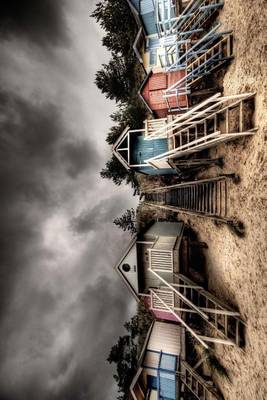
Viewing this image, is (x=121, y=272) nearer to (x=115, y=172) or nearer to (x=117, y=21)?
(x=115, y=172)

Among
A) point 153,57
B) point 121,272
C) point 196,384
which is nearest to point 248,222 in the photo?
point 121,272

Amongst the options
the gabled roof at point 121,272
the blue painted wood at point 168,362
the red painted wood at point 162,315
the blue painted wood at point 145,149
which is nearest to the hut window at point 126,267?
the gabled roof at point 121,272

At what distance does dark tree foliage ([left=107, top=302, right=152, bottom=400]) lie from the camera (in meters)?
17.6

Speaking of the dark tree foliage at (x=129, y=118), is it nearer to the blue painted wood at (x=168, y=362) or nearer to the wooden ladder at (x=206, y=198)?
the wooden ladder at (x=206, y=198)

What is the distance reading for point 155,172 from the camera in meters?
15.9

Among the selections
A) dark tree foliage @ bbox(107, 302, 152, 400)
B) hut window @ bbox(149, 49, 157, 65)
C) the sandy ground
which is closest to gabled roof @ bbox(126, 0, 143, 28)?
hut window @ bbox(149, 49, 157, 65)

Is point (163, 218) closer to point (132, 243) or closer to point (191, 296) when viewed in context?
point (132, 243)

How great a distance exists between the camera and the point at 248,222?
7.34 m

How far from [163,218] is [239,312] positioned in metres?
9.11

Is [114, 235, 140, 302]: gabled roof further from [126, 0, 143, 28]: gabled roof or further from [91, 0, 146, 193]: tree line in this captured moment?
[126, 0, 143, 28]: gabled roof

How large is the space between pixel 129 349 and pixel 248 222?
1720cm

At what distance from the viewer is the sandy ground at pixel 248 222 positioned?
656 cm

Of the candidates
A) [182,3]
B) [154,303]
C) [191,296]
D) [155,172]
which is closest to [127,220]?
[155,172]

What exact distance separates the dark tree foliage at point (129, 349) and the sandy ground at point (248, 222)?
8965mm
